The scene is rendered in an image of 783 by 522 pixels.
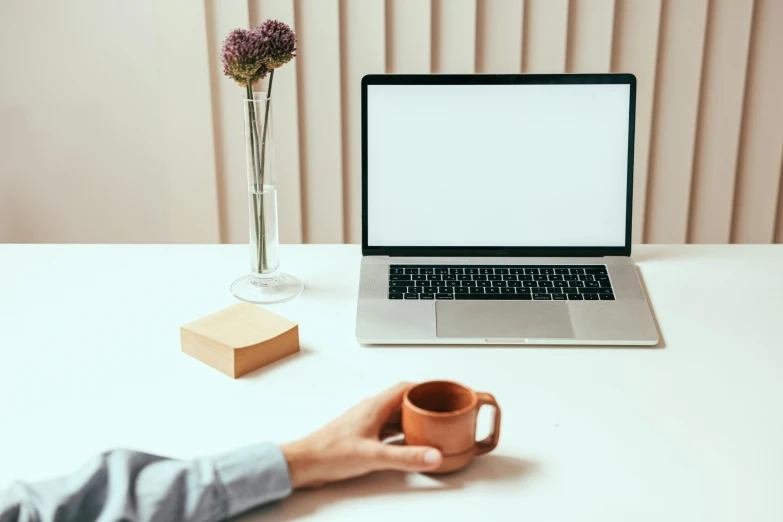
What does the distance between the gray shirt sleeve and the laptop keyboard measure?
46 centimetres

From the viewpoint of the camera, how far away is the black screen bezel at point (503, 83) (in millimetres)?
1247

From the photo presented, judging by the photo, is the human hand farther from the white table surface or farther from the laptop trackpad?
the laptop trackpad

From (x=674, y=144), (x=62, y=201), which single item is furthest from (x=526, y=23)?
(x=62, y=201)

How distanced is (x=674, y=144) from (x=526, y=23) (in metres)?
0.49

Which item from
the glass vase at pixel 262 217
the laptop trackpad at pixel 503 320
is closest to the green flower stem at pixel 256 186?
the glass vase at pixel 262 217

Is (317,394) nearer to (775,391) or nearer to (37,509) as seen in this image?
(37,509)

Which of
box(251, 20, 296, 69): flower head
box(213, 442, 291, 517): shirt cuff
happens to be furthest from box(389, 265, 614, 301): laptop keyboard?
box(213, 442, 291, 517): shirt cuff

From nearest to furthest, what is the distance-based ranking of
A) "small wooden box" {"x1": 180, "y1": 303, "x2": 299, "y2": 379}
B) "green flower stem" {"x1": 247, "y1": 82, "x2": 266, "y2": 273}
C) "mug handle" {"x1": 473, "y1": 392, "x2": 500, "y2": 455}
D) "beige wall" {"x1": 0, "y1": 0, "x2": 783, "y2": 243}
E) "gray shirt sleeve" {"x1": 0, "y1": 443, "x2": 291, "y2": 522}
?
"gray shirt sleeve" {"x1": 0, "y1": 443, "x2": 291, "y2": 522} → "mug handle" {"x1": 473, "y1": 392, "x2": 500, "y2": 455} → "small wooden box" {"x1": 180, "y1": 303, "x2": 299, "y2": 379} → "green flower stem" {"x1": 247, "y1": 82, "x2": 266, "y2": 273} → "beige wall" {"x1": 0, "y1": 0, "x2": 783, "y2": 243}

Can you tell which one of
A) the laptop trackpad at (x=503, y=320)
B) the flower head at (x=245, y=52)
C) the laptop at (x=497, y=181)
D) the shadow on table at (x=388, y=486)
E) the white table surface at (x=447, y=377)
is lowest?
the shadow on table at (x=388, y=486)

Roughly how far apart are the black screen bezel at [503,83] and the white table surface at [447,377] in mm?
80

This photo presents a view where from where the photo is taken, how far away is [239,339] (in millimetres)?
1017

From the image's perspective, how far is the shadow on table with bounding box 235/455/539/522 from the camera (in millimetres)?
770

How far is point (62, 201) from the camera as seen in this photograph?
2.47 m

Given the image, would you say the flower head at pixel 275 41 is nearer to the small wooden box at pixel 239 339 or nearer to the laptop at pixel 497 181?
the laptop at pixel 497 181
